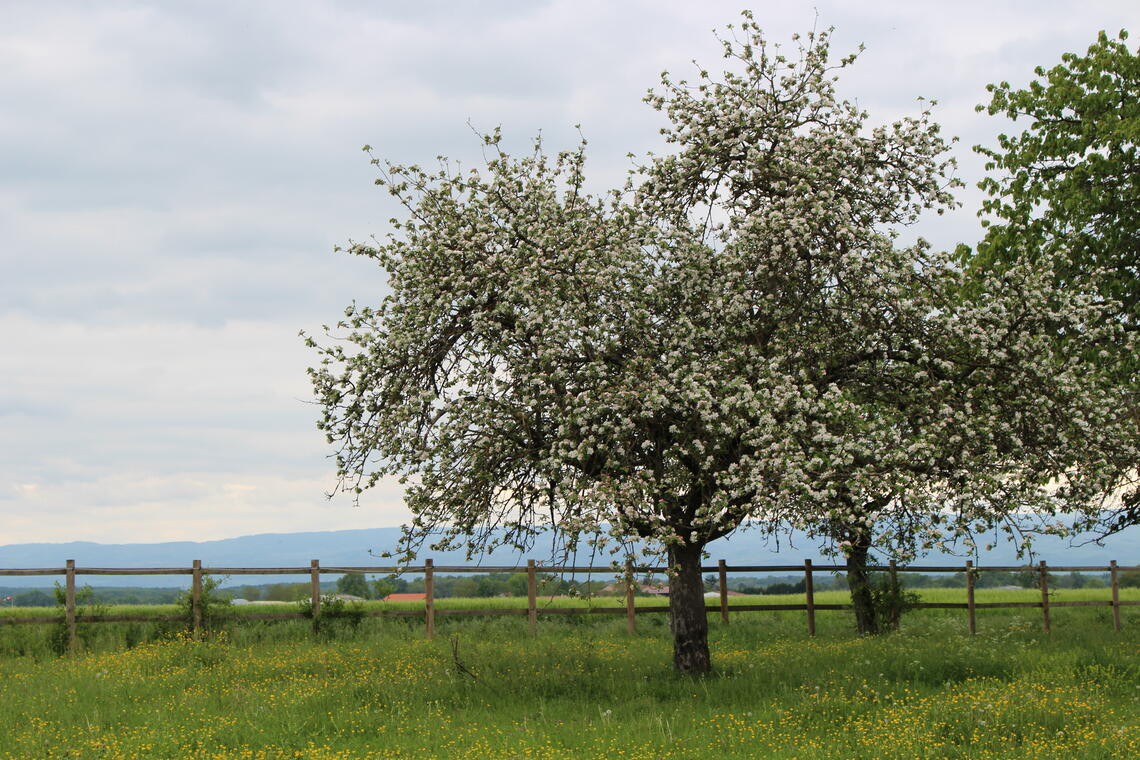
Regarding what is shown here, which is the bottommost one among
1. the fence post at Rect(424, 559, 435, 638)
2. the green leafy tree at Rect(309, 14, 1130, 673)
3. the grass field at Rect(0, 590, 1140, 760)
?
the grass field at Rect(0, 590, 1140, 760)

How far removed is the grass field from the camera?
14141mm

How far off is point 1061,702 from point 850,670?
4.61 m

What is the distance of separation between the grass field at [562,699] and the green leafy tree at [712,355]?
97.8 inches

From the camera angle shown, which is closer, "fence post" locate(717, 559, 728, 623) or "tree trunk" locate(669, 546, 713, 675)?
"tree trunk" locate(669, 546, 713, 675)

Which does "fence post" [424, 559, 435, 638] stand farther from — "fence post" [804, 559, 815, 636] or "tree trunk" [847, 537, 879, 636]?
"tree trunk" [847, 537, 879, 636]

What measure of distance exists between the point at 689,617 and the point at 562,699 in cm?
353

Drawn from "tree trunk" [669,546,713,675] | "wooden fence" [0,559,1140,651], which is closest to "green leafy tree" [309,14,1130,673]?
"tree trunk" [669,546,713,675]

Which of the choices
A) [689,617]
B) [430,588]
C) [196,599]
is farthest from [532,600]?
[689,617]

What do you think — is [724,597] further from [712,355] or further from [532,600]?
[712,355]

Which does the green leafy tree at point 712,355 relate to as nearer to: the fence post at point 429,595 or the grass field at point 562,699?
the grass field at point 562,699

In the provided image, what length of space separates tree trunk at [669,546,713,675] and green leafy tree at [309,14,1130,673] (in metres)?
0.04

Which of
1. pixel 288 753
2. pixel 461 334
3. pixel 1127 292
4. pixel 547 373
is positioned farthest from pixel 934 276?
pixel 288 753

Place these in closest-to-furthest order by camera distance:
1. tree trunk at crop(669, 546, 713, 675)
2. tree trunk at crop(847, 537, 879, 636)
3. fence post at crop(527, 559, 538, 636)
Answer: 1. tree trunk at crop(669, 546, 713, 675)
2. fence post at crop(527, 559, 538, 636)
3. tree trunk at crop(847, 537, 879, 636)

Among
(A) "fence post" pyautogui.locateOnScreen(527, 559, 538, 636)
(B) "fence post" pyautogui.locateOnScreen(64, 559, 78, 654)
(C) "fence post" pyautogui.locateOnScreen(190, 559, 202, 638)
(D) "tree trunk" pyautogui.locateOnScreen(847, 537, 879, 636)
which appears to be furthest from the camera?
(D) "tree trunk" pyautogui.locateOnScreen(847, 537, 879, 636)
